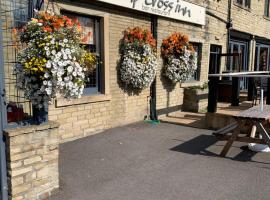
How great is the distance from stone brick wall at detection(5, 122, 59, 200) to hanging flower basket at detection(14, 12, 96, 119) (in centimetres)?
38

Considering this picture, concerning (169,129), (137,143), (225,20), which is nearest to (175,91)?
(169,129)

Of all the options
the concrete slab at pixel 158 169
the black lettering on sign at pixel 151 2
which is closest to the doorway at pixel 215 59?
the black lettering on sign at pixel 151 2

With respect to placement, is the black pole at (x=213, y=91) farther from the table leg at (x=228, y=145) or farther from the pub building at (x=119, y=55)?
the table leg at (x=228, y=145)

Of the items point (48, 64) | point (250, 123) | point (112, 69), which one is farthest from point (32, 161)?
point (112, 69)

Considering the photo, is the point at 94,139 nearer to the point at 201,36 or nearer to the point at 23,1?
the point at 23,1

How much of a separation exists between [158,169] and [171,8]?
17.3 ft

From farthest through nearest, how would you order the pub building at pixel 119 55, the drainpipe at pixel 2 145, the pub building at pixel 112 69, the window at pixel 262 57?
1. the window at pixel 262 57
2. the pub building at pixel 119 55
3. the pub building at pixel 112 69
4. the drainpipe at pixel 2 145

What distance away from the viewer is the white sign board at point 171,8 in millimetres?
7099

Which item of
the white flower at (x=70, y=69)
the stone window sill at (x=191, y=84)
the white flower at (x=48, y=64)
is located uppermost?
the white flower at (x=48, y=64)

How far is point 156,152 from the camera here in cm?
552

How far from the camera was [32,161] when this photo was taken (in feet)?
11.4

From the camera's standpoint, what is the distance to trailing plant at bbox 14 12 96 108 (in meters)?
3.15

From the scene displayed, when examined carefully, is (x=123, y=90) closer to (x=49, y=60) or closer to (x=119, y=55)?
(x=119, y=55)

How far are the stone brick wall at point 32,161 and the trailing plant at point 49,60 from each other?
39cm
